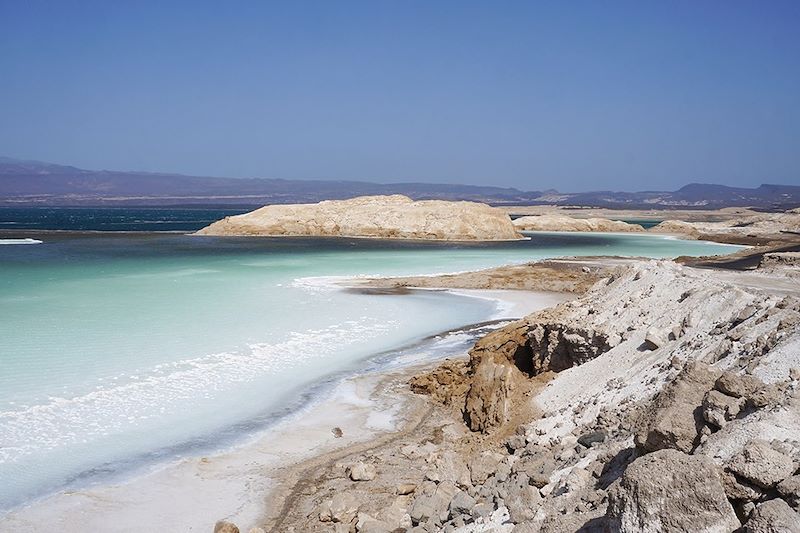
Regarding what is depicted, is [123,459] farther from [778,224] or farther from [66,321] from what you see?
[778,224]

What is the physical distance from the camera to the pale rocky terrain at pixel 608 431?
162 inches

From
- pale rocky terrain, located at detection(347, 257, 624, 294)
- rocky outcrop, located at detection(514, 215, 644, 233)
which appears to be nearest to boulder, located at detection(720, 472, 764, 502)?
pale rocky terrain, located at detection(347, 257, 624, 294)

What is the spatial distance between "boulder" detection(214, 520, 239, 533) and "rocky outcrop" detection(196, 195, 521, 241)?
5367 cm

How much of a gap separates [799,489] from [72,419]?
9.03m

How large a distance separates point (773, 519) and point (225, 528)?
14.9ft

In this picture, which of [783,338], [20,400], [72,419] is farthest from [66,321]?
[783,338]

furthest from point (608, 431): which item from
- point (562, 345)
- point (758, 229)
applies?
point (758, 229)

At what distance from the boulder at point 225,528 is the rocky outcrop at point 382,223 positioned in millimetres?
53673

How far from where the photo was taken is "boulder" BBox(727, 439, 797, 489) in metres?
4.12

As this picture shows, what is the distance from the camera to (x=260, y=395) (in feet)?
36.9

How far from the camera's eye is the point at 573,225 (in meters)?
75.6

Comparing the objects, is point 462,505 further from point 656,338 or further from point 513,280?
point 513,280

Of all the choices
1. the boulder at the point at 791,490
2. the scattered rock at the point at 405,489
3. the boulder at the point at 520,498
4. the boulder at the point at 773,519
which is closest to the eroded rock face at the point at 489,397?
the scattered rock at the point at 405,489

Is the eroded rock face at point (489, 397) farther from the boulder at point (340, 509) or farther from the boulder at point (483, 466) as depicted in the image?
the boulder at point (340, 509)
